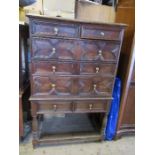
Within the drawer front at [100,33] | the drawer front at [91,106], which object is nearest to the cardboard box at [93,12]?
the drawer front at [100,33]

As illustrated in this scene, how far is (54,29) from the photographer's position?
1.34m

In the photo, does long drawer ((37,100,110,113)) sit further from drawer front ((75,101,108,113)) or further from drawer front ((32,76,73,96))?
drawer front ((32,76,73,96))

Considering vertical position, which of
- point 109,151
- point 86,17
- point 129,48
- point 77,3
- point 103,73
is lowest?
point 109,151

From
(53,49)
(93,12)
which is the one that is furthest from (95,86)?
(93,12)

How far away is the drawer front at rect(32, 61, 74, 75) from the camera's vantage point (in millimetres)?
1414

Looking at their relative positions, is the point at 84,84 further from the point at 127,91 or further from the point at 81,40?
the point at 127,91

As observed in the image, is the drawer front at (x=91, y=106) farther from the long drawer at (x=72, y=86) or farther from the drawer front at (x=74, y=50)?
the drawer front at (x=74, y=50)

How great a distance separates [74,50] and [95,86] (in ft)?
1.35

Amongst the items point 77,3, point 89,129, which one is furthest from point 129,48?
point 89,129

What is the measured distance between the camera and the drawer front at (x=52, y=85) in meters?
1.46

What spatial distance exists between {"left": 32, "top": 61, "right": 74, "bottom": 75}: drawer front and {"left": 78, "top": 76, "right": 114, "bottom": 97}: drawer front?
154 mm

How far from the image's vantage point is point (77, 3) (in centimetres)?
186

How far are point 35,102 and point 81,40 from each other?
0.71 meters
